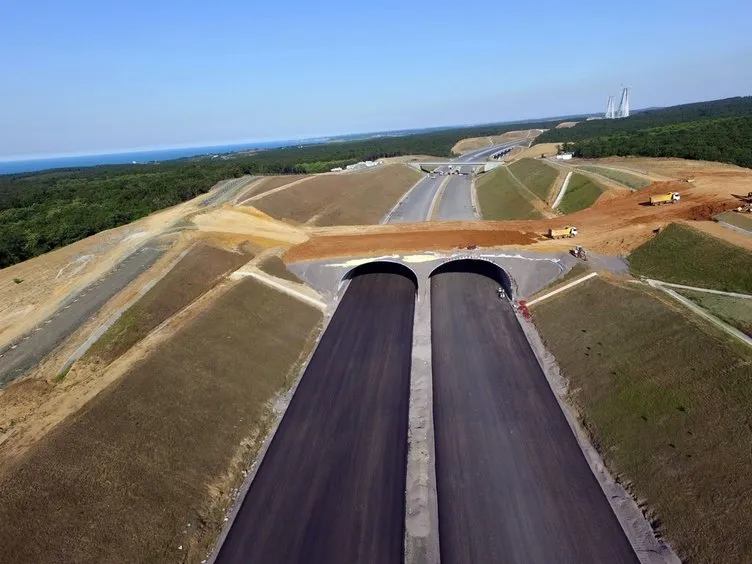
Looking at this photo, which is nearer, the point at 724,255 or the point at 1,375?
the point at 1,375

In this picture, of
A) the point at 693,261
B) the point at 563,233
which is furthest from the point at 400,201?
the point at 693,261

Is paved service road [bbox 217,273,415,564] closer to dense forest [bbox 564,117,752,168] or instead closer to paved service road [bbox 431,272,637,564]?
paved service road [bbox 431,272,637,564]

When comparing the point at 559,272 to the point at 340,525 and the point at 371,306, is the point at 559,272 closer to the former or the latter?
the point at 371,306

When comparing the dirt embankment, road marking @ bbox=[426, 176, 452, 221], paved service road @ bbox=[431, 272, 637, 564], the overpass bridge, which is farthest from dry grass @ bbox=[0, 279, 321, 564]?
the overpass bridge

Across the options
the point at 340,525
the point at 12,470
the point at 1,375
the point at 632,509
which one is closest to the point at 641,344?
the point at 632,509

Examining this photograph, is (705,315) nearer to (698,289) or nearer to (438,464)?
(698,289)

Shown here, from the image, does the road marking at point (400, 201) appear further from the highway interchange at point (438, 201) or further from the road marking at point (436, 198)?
the road marking at point (436, 198)
